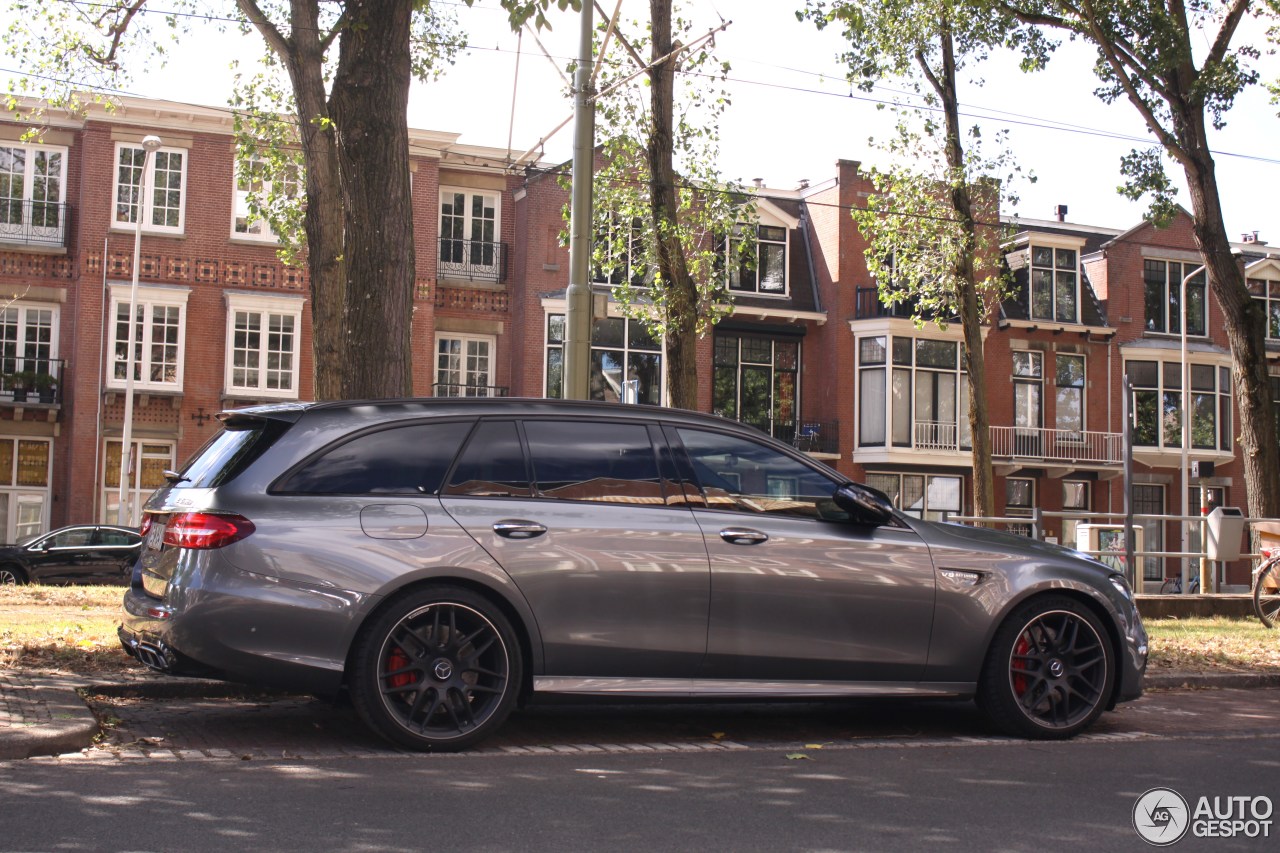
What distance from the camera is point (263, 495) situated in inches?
238

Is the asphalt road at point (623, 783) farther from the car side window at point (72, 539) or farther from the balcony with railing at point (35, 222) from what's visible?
the balcony with railing at point (35, 222)

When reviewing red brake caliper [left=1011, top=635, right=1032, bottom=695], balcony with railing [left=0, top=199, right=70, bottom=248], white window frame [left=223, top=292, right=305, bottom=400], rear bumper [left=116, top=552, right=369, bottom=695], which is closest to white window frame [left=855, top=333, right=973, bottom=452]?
white window frame [left=223, top=292, right=305, bottom=400]

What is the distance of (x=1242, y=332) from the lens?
1767 cm

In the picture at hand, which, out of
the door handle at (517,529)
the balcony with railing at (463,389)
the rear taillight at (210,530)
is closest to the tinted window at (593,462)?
the door handle at (517,529)

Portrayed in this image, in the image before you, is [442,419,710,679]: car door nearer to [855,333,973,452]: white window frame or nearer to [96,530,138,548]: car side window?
[96,530,138,548]: car side window

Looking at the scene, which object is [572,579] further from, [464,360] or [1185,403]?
[1185,403]

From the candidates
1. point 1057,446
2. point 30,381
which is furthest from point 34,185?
point 1057,446

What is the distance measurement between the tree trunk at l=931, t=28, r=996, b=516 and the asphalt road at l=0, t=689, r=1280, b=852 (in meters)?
16.4

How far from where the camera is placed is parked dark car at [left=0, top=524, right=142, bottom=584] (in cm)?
2602

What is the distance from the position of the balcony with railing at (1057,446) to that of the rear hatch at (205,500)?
1332 inches

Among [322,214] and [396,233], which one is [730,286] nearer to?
[322,214]

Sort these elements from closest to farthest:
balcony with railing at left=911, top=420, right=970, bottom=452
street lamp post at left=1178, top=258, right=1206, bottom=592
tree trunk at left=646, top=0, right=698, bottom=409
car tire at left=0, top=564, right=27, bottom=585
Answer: tree trunk at left=646, top=0, right=698, bottom=409 → car tire at left=0, top=564, right=27, bottom=585 → balcony with railing at left=911, top=420, right=970, bottom=452 → street lamp post at left=1178, top=258, right=1206, bottom=592

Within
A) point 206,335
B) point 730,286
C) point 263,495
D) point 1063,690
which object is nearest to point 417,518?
point 263,495

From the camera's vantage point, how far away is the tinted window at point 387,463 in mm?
6202
